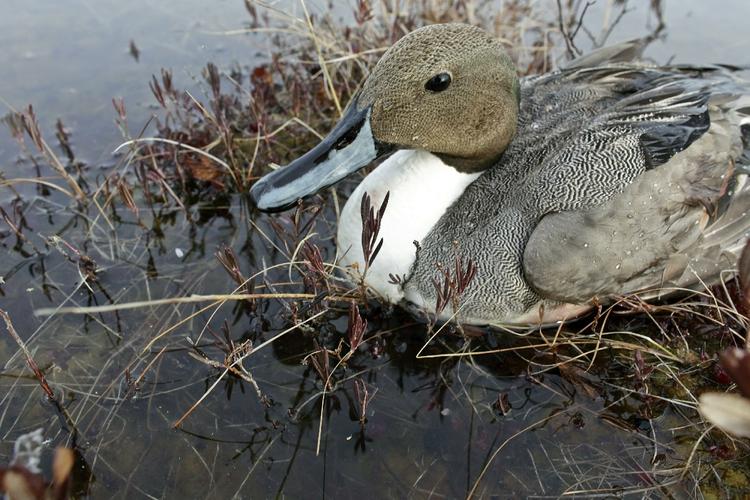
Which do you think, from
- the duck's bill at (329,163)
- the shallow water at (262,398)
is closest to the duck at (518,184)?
the duck's bill at (329,163)

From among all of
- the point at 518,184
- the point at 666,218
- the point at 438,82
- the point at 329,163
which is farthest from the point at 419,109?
the point at 666,218

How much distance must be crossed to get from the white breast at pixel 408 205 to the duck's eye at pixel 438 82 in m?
0.31

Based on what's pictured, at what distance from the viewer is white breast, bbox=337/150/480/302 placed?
2596 mm

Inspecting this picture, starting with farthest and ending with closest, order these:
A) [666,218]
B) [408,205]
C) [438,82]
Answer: [408,205] → [666,218] → [438,82]

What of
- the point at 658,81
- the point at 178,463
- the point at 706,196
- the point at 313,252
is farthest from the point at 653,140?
the point at 178,463

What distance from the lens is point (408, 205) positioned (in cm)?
260

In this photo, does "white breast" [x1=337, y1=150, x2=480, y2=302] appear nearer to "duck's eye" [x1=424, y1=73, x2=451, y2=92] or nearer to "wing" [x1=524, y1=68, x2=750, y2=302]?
"duck's eye" [x1=424, y1=73, x2=451, y2=92]

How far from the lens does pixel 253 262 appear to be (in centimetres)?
318

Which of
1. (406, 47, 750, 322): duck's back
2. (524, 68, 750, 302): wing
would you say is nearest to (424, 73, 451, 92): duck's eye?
(406, 47, 750, 322): duck's back

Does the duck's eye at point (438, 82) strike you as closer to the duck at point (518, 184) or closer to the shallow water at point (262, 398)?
the duck at point (518, 184)

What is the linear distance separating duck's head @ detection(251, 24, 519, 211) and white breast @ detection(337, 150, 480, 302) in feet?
0.40

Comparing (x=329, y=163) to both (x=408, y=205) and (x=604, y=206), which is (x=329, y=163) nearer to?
(x=408, y=205)

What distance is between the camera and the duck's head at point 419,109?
230cm

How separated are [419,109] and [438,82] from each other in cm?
12
